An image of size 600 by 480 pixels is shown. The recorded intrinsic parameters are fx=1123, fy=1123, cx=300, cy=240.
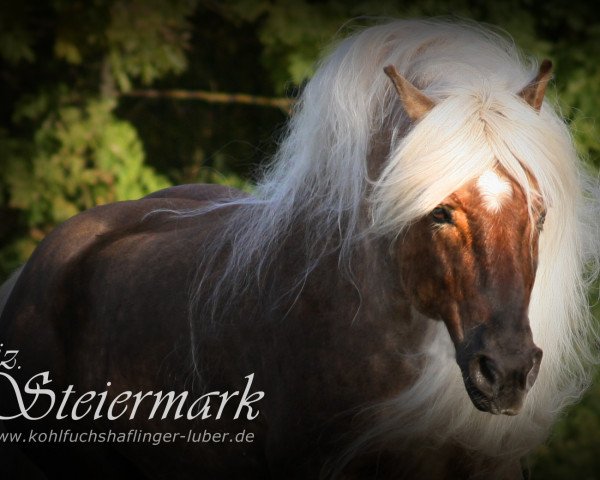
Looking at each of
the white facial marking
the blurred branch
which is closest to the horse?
the white facial marking

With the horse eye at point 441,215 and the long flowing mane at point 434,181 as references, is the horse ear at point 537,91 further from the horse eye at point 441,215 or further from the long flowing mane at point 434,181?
the horse eye at point 441,215

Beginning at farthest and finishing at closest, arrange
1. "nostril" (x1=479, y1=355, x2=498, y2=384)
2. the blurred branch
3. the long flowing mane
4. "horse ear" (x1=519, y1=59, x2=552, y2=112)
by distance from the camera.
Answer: the blurred branch, "horse ear" (x1=519, y1=59, x2=552, y2=112), the long flowing mane, "nostril" (x1=479, y1=355, x2=498, y2=384)

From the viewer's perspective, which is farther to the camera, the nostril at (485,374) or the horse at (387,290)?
the horse at (387,290)

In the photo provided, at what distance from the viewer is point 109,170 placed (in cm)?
763

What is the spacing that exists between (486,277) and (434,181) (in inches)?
10.0

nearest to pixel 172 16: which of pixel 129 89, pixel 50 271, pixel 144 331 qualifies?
pixel 129 89

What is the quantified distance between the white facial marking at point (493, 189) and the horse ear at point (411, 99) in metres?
0.24

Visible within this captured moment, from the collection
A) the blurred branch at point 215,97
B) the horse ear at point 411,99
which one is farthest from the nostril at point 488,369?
the blurred branch at point 215,97

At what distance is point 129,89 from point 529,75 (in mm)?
5169

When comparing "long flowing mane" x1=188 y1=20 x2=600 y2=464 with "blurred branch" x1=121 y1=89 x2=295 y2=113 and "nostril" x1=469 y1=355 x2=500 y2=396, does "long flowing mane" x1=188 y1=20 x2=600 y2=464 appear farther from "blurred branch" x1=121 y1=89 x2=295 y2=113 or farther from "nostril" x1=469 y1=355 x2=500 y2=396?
"blurred branch" x1=121 y1=89 x2=295 y2=113

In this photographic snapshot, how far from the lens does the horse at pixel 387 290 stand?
99.7 inches

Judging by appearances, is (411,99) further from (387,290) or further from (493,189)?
(387,290)

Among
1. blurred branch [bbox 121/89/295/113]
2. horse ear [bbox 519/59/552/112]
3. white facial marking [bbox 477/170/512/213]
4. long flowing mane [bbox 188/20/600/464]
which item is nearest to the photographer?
white facial marking [bbox 477/170/512/213]

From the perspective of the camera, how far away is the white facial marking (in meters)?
2.50
